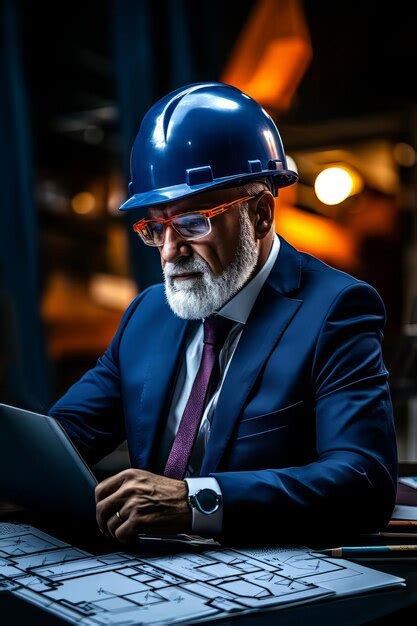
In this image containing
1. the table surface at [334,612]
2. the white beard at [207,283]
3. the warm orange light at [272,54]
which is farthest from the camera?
the warm orange light at [272,54]

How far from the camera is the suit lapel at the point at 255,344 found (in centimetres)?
192

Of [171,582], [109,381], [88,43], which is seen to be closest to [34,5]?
[88,43]

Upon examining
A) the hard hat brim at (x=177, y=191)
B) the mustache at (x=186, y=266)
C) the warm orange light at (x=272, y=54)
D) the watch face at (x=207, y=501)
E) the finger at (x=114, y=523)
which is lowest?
the finger at (x=114, y=523)

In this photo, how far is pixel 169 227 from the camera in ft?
6.31

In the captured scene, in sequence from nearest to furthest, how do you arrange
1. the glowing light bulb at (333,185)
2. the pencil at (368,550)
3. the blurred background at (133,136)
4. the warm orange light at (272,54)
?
the pencil at (368,550)
the warm orange light at (272,54)
the blurred background at (133,136)
the glowing light bulb at (333,185)

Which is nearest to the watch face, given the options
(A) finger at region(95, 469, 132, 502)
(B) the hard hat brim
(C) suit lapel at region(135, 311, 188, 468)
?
(A) finger at region(95, 469, 132, 502)

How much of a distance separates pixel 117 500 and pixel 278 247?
0.75 metres

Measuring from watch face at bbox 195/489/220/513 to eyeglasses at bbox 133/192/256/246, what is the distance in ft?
1.71

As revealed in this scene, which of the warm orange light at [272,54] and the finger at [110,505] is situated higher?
the warm orange light at [272,54]

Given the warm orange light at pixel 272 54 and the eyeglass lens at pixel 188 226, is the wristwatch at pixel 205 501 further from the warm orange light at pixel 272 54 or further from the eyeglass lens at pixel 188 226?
the warm orange light at pixel 272 54

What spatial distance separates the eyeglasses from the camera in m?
1.91

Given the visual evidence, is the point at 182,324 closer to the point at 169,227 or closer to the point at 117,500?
the point at 169,227

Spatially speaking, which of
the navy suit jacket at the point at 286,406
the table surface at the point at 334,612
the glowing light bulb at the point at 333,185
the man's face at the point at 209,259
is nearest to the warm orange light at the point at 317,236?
the glowing light bulb at the point at 333,185

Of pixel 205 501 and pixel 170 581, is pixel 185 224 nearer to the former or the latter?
pixel 205 501
